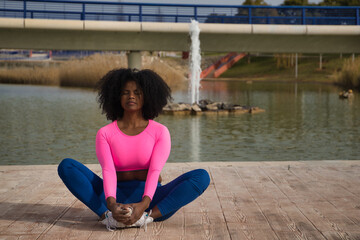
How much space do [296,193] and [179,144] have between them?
6938 mm

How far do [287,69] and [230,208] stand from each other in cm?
5703

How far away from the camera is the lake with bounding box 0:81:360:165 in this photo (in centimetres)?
1077

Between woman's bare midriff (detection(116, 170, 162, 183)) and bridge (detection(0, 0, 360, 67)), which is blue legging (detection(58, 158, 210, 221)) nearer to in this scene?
woman's bare midriff (detection(116, 170, 162, 183))

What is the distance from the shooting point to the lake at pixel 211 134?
424 inches

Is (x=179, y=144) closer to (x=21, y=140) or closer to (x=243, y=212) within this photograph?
(x=21, y=140)

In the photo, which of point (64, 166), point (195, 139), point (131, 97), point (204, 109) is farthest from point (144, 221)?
point (204, 109)

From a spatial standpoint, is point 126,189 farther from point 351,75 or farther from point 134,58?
point 351,75

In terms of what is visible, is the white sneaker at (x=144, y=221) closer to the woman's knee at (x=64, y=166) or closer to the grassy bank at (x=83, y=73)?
the woman's knee at (x=64, y=166)

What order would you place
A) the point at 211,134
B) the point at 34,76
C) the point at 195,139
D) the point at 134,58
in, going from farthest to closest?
the point at 34,76, the point at 134,58, the point at 211,134, the point at 195,139

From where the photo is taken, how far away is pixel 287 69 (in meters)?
60.5

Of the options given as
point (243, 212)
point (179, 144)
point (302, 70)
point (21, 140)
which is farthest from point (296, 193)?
point (302, 70)

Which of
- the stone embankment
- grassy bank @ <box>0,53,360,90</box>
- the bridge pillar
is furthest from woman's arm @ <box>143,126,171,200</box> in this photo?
grassy bank @ <box>0,53,360,90</box>

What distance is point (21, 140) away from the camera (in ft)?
42.7

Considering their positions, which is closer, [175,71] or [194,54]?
[194,54]
